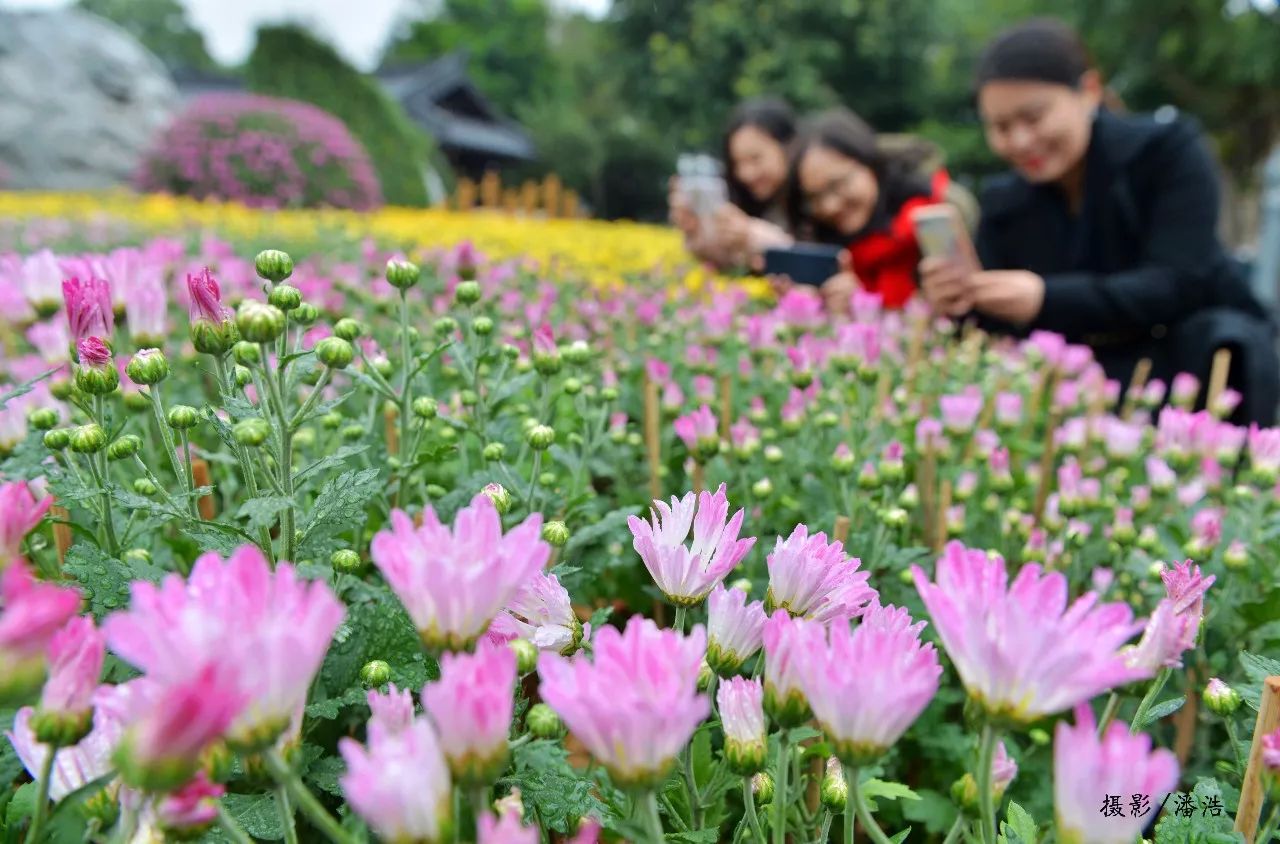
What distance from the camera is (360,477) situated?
2.25 ft

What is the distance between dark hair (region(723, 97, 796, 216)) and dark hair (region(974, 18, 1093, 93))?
156cm

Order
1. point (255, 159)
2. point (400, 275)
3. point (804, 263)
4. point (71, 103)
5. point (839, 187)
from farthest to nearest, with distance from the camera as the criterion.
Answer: point (71, 103) → point (255, 159) → point (839, 187) → point (804, 263) → point (400, 275)

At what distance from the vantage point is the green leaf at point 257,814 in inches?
23.5

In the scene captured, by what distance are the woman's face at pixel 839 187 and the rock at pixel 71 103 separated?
9879 mm

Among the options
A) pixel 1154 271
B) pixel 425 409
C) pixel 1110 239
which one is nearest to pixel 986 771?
pixel 425 409

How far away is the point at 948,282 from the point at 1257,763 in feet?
7.14

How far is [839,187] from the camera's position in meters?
3.63

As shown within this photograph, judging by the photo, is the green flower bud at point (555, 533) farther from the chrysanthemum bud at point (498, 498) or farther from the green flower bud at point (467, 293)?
the green flower bud at point (467, 293)

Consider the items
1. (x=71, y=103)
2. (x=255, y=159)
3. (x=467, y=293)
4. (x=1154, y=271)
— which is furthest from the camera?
(x=71, y=103)

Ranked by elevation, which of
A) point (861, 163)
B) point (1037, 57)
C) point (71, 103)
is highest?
point (71, 103)

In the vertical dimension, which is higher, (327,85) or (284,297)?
(327,85)

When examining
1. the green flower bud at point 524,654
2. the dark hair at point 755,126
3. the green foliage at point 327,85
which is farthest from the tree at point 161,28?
the green flower bud at point 524,654

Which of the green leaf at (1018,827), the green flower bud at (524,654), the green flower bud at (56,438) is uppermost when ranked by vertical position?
the green flower bud at (56,438)

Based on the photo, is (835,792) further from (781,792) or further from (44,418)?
(44,418)
